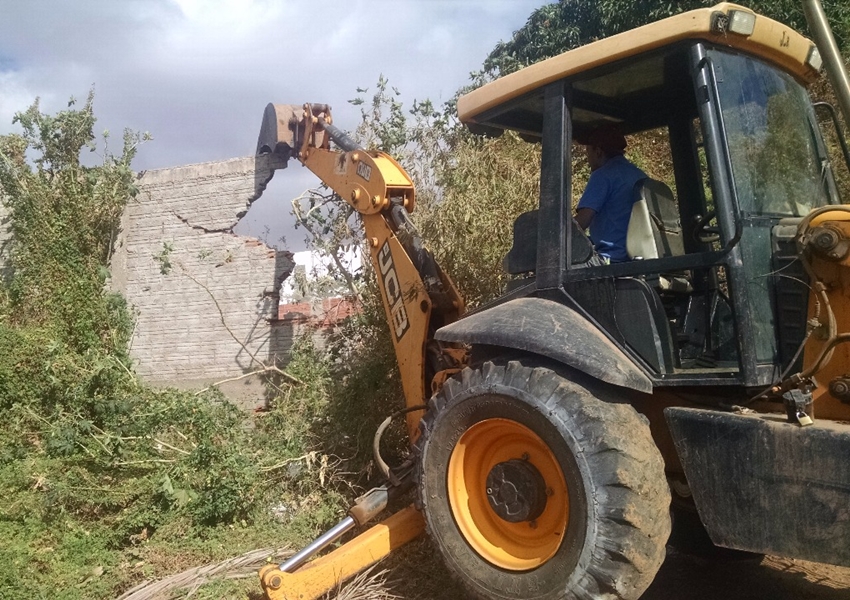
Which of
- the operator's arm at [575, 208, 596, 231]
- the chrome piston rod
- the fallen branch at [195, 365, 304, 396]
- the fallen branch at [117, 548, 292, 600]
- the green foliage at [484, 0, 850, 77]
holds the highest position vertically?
the green foliage at [484, 0, 850, 77]

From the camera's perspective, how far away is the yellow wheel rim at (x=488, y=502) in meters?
3.24

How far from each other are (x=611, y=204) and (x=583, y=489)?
1479 mm

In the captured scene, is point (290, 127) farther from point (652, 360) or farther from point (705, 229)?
point (652, 360)

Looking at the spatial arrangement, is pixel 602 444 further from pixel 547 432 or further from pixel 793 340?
pixel 793 340

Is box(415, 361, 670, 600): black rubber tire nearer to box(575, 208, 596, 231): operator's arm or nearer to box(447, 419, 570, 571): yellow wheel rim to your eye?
box(447, 419, 570, 571): yellow wheel rim

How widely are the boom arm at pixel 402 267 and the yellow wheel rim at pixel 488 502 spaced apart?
0.79 m

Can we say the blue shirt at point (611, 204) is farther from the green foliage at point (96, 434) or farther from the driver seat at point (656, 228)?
the green foliage at point (96, 434)

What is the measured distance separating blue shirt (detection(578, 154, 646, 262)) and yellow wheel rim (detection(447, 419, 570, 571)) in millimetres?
1001

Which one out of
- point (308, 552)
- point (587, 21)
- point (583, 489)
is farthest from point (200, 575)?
point (587, 21)

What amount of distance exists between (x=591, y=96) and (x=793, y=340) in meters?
1.55

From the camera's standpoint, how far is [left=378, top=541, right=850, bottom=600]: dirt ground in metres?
3.93

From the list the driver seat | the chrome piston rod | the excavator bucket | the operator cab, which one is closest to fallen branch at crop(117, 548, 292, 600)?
the chrome piston rod

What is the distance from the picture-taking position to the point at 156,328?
796cm

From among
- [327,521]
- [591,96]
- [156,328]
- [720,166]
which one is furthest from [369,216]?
[156,328]
